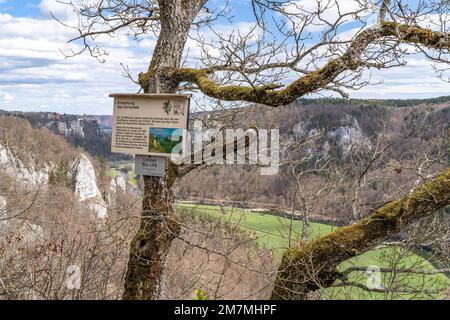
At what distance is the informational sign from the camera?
4125mm

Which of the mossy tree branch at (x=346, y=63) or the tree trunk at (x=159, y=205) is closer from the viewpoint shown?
the mossy tree branch at (x=346, y=63)

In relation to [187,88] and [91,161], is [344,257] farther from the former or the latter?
[91,161]

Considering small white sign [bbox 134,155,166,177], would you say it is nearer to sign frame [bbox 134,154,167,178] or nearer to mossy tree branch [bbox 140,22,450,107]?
sign frame [bbox 134,154,167,178]

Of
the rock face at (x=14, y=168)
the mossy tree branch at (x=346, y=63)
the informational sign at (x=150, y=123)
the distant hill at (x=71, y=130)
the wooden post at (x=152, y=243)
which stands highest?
the distant hill at (x=71, y=130)

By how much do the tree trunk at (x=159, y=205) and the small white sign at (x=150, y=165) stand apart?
0.22 metres

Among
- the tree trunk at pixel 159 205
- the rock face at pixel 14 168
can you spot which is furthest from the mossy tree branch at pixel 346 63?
the rock face at pixel 14 168

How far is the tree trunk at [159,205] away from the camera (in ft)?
15.0

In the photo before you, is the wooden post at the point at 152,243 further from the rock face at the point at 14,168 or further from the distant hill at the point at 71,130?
the distant hill at the point at 71,130

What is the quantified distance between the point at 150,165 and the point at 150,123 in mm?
402

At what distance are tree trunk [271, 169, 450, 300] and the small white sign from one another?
154 cm

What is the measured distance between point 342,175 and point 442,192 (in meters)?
3.48

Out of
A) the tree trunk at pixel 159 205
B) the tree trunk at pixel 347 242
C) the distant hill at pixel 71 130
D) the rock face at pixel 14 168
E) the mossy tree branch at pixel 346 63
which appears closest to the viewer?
the mossy tree branch at pixel 346 63

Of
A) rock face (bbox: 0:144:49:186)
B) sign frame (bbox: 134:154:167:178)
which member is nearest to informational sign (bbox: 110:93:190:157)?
sign frame (bbox: 134:154:167:178)
